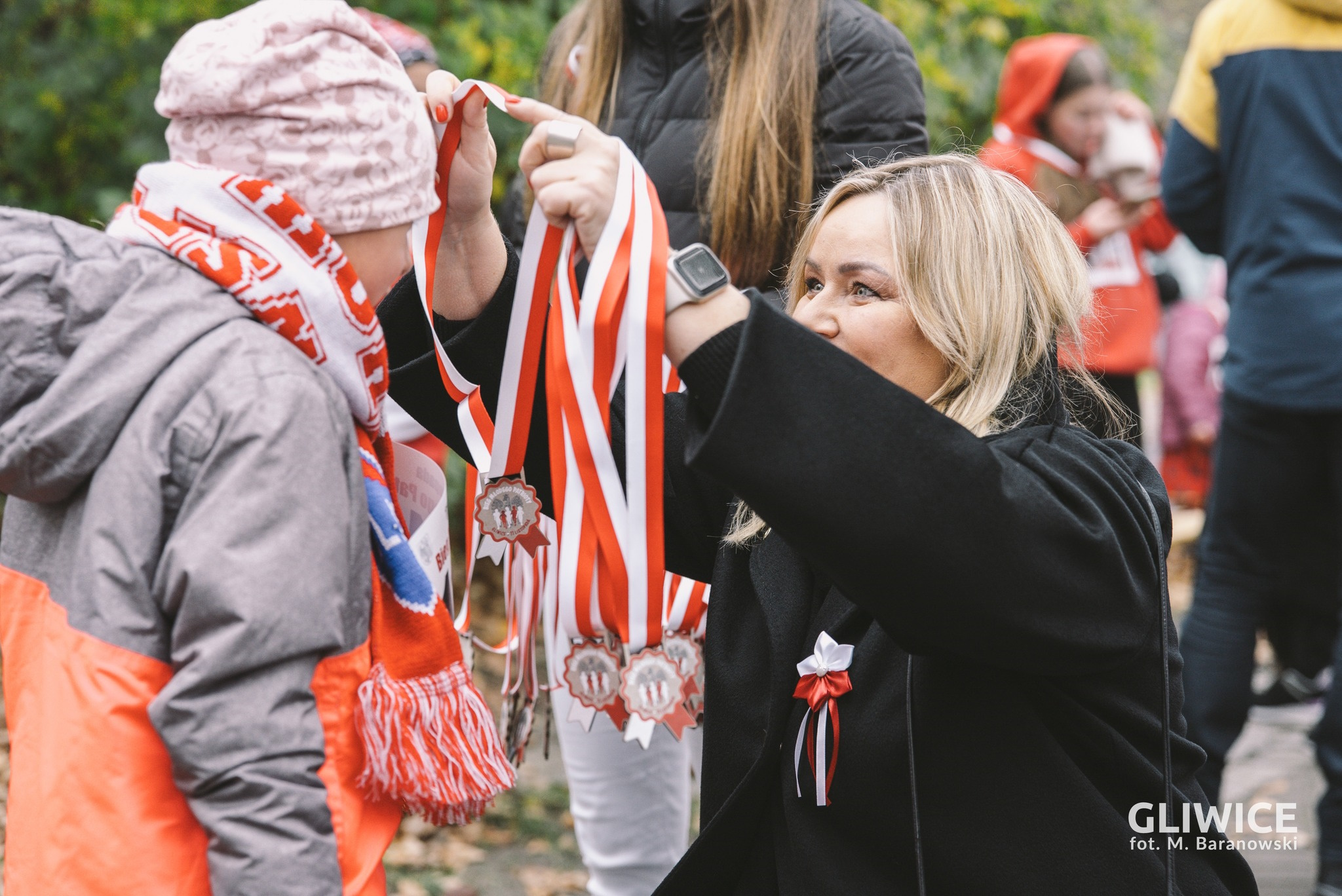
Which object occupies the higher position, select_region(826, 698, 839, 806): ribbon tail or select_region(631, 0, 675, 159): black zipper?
select_region(631, 0, 675, 159): black zipper

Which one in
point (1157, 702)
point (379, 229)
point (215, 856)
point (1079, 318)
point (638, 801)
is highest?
point (379, 229)

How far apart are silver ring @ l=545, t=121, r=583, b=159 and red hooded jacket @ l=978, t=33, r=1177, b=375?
10.2ft

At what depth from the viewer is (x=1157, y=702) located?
5.72 ft

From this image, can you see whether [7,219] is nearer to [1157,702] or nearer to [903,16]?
[1157,702]

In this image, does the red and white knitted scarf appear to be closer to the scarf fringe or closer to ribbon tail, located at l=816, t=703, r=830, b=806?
the scarf fringe

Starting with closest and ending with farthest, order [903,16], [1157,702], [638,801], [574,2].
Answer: [1157,702] → [638,801] → [574,2] → [903,16]

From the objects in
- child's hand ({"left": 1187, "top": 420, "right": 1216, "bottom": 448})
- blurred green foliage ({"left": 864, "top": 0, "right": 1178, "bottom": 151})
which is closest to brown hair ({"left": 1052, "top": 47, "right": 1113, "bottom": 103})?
blurred green foliage ({"left": 864, "top": 0, "right": 1178, "bottom": 151})

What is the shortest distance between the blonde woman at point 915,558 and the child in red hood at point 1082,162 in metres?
2.77

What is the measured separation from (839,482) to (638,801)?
1.31 metres

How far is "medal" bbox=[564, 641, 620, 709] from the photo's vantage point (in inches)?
77.0

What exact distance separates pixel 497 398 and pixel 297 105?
0.62 meters

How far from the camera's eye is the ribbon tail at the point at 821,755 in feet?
5.64

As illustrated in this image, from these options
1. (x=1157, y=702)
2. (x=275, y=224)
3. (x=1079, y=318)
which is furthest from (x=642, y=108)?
(x=1157, y=702)

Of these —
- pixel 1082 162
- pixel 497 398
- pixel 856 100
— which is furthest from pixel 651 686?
pixel 1082 162
